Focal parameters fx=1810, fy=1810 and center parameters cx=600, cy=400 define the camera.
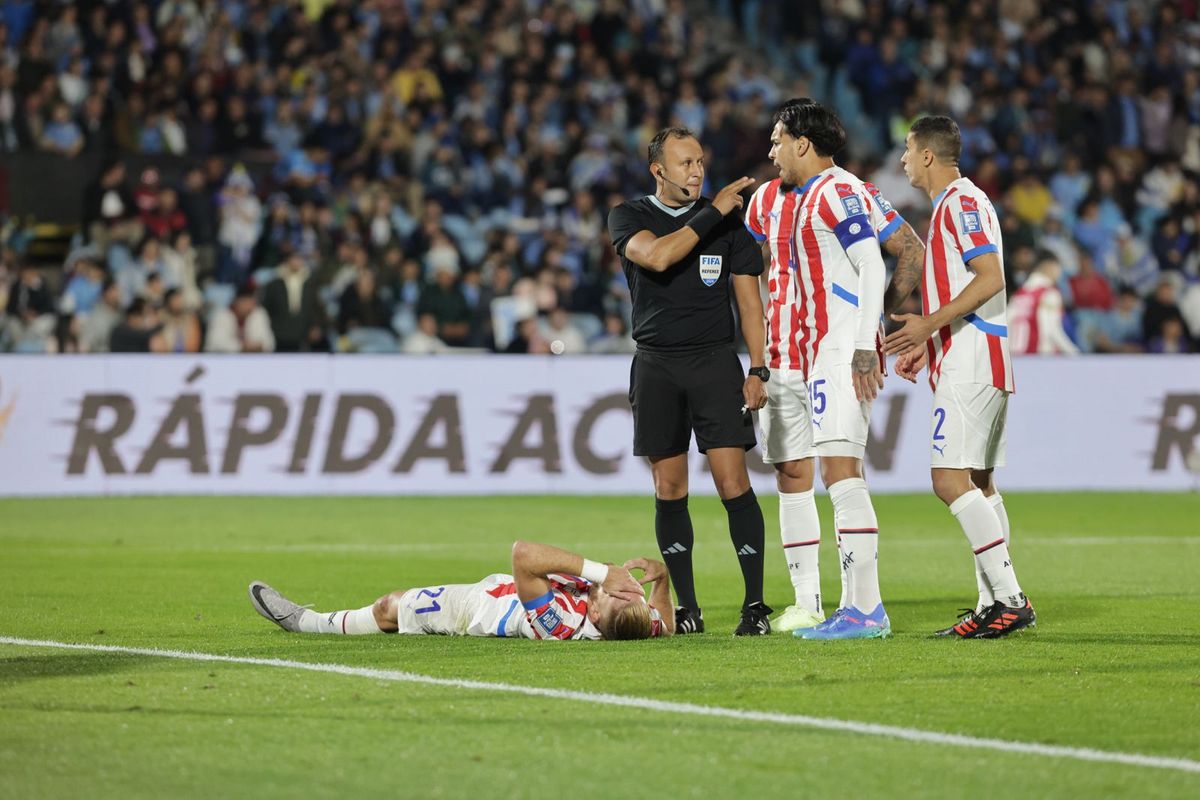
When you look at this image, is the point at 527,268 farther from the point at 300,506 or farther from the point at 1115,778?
the point at 1115,778

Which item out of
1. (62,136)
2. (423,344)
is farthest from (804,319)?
(62,136)

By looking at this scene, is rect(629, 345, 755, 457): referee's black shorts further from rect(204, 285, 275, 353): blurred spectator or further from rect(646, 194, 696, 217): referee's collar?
rect(204, 285, 275, 353): blurred spectator

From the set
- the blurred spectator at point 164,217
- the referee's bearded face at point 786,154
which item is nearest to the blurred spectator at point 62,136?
the blurred spectator at point 164,217

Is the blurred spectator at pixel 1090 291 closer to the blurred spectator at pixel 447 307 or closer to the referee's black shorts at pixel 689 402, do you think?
the blurred spectator at pixel 447 307

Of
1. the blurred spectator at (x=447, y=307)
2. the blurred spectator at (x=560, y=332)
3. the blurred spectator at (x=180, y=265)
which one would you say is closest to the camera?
the blurred spectator at (x=560, y=332)

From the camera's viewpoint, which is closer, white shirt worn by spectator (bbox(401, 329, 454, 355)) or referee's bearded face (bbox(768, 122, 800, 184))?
referee's bearded face (bbox(768, 122, 800, 184))

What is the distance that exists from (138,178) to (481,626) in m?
14.9

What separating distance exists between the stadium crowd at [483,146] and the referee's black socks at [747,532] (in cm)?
1112

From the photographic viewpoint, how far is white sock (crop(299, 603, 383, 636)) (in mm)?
7984

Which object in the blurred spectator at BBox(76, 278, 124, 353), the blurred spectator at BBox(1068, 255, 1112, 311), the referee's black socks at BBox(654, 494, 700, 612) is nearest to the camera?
the referee's black socks at BBox(654, 494, 700, 612)

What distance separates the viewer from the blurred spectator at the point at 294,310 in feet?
63.3

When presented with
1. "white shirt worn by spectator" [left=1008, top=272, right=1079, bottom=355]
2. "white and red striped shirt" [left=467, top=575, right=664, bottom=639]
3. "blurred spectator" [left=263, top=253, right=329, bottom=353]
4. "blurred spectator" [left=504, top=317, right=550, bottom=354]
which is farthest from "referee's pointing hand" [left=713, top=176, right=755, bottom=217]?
"white shirt worn by spectator" [left=1008, top=272, right=1079, bottom=355]

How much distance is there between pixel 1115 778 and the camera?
16.1 feet

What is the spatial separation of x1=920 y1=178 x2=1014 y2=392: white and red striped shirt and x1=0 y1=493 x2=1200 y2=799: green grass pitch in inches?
47.6
